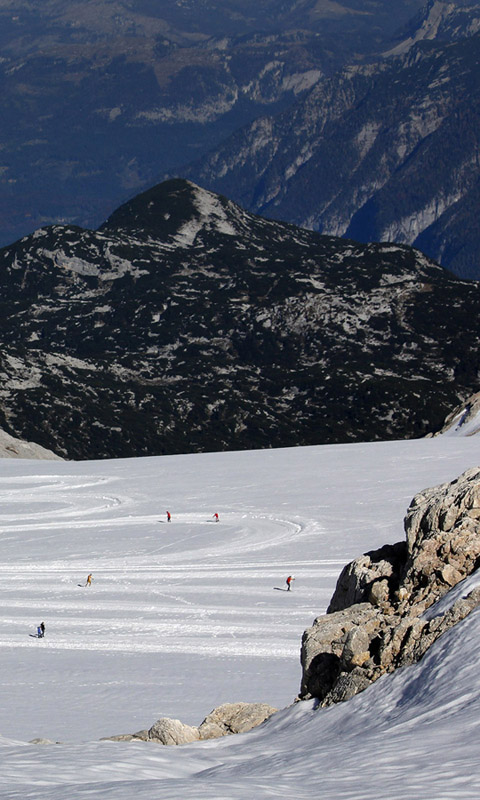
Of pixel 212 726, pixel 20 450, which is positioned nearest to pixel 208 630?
pixel 212 726

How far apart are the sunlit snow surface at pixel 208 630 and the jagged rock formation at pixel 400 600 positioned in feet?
1.83

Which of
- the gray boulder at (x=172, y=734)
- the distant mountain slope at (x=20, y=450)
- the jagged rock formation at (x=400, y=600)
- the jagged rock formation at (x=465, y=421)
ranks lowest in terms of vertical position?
the gray boulder at (x=172, y=734)

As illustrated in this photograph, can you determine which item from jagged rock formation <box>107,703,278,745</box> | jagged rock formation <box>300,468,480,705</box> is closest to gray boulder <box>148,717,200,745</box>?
jagged rock formation <box>107,703,278,745</box>

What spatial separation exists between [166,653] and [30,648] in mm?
5645

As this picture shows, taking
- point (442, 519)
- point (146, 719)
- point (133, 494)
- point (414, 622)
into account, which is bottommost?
point (146, 719)

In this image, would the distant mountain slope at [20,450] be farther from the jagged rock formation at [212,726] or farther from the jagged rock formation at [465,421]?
the jagged rock formation at [212,726]

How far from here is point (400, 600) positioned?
23.1 m

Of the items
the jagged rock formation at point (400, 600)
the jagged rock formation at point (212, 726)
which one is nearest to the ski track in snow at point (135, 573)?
the jagged rock formation at point (212, 726)

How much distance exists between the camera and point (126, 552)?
59625mm

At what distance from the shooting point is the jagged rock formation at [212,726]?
22469 millimetres

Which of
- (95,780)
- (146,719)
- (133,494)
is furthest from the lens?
(133,494)

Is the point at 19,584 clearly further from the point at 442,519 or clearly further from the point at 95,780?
→ the point at 95,780

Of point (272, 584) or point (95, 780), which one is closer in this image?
point (95, 780)

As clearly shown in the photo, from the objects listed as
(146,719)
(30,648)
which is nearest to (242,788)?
(146,719)
